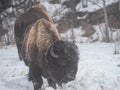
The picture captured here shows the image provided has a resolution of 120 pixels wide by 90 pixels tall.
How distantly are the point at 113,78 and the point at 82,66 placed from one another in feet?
4.54

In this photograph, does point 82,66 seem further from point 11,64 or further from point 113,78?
point 11,64

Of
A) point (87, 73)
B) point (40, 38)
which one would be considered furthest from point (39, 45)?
point (87, 73)

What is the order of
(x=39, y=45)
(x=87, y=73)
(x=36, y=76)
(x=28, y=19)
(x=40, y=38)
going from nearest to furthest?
(x=39, y=45), (x=40, y=38), (x=36, y=76), (x=87, y=73), (x=28, y=19)

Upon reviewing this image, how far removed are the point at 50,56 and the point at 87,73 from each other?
6.68 ft

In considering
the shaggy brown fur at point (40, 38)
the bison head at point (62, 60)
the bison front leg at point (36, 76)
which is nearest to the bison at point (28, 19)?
the shaggy brown fur at point (40, 38)

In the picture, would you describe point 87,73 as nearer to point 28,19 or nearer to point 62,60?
point 62,60

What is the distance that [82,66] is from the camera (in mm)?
8180

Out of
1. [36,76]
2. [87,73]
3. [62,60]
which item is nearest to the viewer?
[62,60]

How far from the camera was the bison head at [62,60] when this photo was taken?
213 inches

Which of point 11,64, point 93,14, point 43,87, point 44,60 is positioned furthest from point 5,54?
point 93,14

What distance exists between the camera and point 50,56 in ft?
18.3

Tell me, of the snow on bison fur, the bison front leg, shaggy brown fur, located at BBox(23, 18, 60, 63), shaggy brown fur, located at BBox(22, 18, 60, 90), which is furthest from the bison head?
the bison front leg

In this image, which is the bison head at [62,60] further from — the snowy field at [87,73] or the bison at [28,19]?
the bison at [28,19]

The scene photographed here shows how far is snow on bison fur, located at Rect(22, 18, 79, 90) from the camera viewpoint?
215 inches
